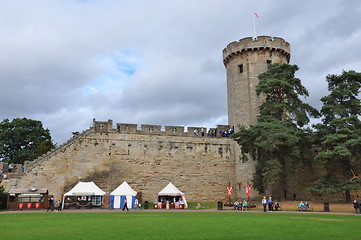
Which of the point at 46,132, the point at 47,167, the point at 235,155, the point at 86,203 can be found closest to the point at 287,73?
the point at 235,155

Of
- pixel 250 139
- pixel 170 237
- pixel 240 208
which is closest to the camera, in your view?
pixel 170 237

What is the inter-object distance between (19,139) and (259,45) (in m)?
32.8

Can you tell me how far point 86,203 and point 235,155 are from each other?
14.6 m

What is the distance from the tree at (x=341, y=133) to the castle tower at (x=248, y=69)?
245 inches

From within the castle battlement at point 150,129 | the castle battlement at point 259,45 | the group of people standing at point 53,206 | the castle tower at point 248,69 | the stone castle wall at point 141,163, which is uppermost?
the castle battlement at point 259,45

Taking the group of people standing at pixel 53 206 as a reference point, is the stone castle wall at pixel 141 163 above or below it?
above

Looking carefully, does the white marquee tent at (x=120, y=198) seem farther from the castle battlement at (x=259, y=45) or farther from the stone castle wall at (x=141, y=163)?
the castle battlement at (x=259, y=45)

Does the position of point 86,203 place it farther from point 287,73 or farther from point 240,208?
point 287,73

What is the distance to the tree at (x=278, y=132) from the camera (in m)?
24.3

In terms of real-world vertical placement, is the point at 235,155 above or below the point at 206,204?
above

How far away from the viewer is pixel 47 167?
27.3 m

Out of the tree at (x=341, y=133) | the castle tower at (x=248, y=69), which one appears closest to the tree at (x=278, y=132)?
the tree at (x=341, y=133)

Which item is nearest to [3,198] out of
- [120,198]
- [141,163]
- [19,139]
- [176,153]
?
[120,198]

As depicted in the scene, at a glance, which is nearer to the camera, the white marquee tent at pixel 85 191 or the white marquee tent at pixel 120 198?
the white marquee tent at pixel 85 191
